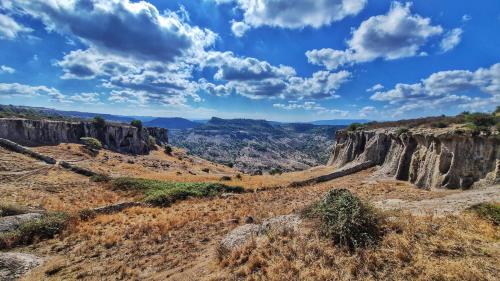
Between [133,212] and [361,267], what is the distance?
17.6 m

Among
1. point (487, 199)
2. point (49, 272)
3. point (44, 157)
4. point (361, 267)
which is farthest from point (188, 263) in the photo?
point (44, 157)

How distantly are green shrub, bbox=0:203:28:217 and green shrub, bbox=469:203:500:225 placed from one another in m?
24.7

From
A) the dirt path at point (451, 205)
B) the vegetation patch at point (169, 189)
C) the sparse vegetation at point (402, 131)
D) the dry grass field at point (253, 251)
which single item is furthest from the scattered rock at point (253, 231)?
the sparse vegetation at point (402, 131)

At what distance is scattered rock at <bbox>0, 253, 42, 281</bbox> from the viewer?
10.5m

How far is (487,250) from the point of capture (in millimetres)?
8398

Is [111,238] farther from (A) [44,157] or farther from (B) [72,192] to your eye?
(A) [44,157]

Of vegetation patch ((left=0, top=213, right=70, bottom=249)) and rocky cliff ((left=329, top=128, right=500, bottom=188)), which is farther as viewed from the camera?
rocky cliff ((left=329, top=128, right=500, bottom=188))

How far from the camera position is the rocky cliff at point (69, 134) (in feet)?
173

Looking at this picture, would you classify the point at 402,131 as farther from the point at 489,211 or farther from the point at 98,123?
the point at 98,123

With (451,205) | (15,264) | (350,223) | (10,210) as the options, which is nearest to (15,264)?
(15,264)

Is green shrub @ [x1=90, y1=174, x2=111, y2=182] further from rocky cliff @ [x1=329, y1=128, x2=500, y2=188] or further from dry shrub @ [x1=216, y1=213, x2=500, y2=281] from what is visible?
rocky cliff @ [x1=329, y1=128, x2=500, y2=188]

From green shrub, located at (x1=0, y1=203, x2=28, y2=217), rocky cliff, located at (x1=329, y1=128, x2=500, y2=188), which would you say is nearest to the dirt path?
rocky cliff, located at (x1=329, y1=128, x2=500, y2=188)

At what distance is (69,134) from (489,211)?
76.3 m

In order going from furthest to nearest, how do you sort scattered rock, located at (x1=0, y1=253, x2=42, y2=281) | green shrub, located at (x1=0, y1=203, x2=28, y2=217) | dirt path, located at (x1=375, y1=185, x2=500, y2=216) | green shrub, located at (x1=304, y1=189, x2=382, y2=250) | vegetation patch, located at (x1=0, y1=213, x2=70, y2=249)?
green shrub, located at (x1=0, y1=203, x2=28, y2=217) → vegetation patch, located at (x1=0, y1=213, x2=70, y2=249) → dirt path, located at (x1=375, y1=185, x2=500, y2=216) → scattered rock, located at (x1=0, y1=253, x2=42, y2=281) → green shrub, located at (x1=304, y1=189, x2=382, y2=250)
